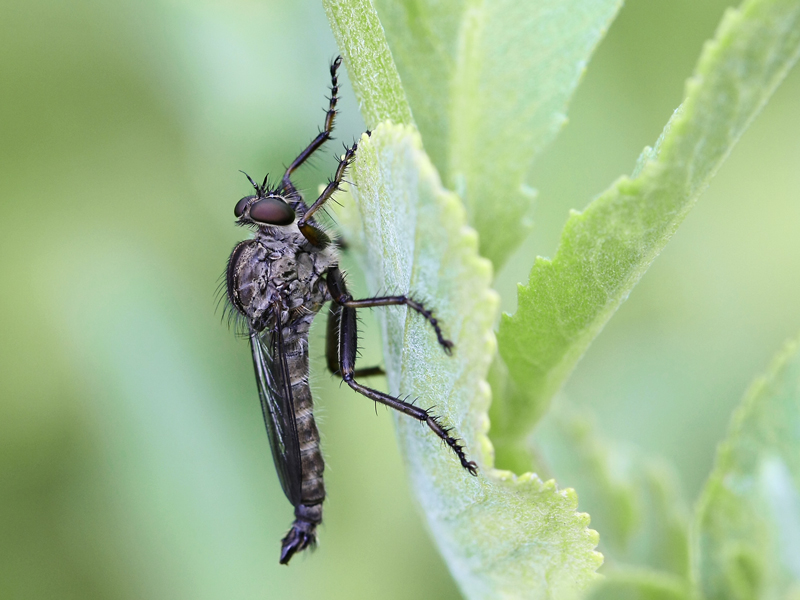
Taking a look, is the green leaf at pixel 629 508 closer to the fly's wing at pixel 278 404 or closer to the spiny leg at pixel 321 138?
the fly's wing at pixel 278 404

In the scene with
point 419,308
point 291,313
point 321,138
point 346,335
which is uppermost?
point 321,138

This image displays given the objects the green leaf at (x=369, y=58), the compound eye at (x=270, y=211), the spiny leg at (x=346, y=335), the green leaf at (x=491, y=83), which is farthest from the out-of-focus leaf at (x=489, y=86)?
the compound eye at (x=270, y=211)

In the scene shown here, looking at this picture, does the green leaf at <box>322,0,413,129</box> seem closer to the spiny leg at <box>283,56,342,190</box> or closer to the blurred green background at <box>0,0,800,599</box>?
the spiny leg at <box>283,56,342,190</box>

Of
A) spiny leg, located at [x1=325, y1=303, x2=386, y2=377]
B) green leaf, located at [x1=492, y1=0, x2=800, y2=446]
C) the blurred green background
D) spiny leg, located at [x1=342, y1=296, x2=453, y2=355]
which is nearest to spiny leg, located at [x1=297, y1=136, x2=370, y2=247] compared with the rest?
spiny leg, located at [x1=325, y1=303, x2=386, y2=377]

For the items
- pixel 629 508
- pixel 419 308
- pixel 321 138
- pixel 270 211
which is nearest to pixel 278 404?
pixel 270 211

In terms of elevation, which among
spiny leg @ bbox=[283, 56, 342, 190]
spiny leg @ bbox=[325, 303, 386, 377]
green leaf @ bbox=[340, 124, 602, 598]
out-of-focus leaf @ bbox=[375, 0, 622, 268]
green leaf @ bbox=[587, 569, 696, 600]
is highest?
spiny leg @ bbox=[283, 56, 342, 190]

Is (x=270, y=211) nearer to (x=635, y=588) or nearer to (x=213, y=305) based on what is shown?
(x=213, y=305)
